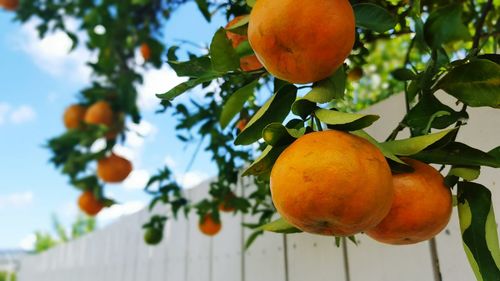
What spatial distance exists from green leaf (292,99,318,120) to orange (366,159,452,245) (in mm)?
127

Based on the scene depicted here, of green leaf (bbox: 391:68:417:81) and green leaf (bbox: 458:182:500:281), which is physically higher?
green leaf (bbox: 391:68:417:81)

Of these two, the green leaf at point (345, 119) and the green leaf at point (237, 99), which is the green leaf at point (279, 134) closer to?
the green leaf at point (345, 119)

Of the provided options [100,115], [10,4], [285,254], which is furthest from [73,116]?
[285,254]

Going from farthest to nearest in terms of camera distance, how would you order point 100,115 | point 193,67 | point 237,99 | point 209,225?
point 100,115
point 209,225
point 237,99
point 193,67

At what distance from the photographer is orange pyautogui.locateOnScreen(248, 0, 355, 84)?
487 millimetres

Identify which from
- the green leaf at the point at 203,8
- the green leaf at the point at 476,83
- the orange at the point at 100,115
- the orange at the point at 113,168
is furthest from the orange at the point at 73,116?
the green leaf at the point at 476,83

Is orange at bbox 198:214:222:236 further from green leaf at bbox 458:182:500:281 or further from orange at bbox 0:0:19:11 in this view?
orange at bbox 0:0:19:11

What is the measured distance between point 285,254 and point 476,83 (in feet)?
3.85

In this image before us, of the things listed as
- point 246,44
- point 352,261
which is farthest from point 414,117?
point 352,261

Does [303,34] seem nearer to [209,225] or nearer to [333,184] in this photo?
[333,184]

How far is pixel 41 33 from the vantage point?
2.34m

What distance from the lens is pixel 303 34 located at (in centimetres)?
49

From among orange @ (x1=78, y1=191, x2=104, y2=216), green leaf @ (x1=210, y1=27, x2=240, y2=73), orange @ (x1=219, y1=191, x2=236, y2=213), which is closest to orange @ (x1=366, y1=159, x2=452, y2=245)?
green leaf @ (x1=210, y1=27, x2=240, y2=73)

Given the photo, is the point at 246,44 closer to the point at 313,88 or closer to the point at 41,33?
the point at 313,88
